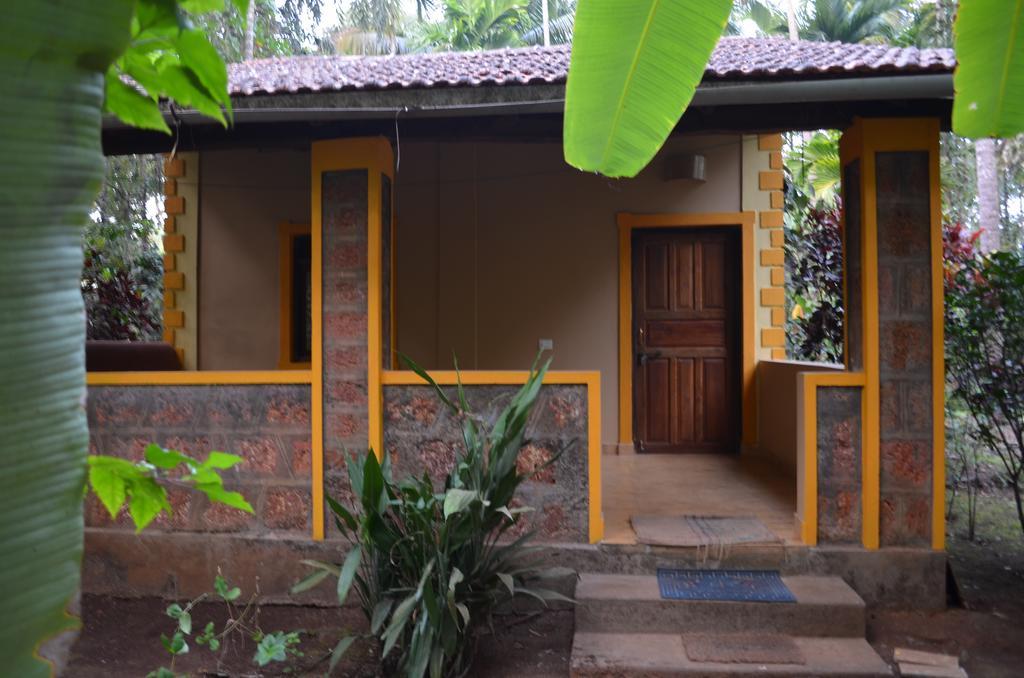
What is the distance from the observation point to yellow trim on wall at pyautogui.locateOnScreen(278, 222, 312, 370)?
8195mm

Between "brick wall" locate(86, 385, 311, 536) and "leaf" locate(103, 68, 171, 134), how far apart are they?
4.59 meters

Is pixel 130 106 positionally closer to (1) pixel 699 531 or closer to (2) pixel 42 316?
(2) pixel 42 316

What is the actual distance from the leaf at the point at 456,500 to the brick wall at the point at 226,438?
5.52ft

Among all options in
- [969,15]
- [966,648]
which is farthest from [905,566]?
[969,15]

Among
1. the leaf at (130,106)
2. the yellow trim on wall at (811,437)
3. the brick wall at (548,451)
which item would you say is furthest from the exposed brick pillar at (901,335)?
the leaf at (130,106)

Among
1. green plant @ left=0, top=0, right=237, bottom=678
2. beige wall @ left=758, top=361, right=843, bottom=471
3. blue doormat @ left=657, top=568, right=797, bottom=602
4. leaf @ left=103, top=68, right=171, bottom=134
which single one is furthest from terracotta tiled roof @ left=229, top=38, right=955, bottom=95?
green plant @ left=0, top=0, right=237, bottom=678

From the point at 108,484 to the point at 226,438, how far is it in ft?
15.9

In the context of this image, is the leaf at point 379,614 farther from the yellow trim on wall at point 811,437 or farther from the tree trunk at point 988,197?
the tree trunk at point 988,197

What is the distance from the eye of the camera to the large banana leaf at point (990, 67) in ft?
3.70

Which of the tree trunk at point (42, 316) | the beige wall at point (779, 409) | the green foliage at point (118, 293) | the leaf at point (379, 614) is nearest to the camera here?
the tree trunk at point (42, 316)

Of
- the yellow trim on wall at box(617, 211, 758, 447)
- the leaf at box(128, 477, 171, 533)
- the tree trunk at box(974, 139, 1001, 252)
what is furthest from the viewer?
the tree trunk at box(974, 139, 1001, 252)

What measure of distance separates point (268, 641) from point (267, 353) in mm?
4625

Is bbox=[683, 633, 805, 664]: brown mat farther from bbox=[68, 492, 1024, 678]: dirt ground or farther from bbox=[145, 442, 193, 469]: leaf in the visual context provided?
bbox=[145, 442, 193, 469]: leaf

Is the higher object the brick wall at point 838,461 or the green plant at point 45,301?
the green plant at point 45,301
